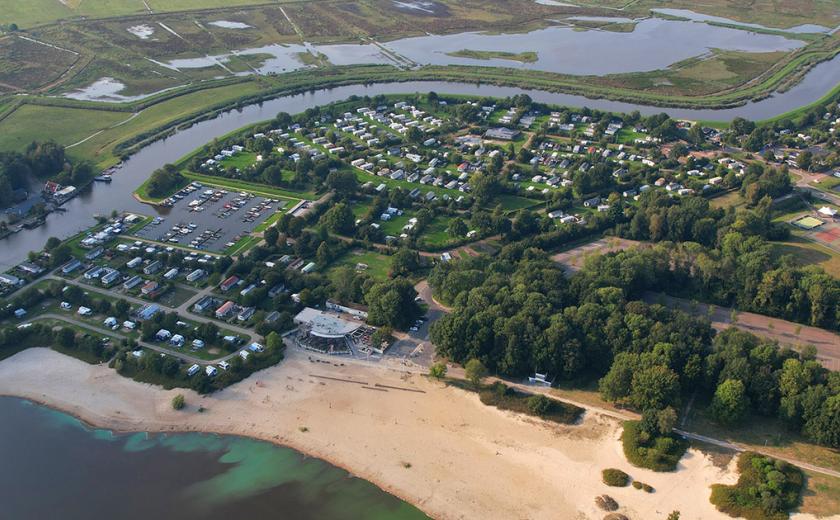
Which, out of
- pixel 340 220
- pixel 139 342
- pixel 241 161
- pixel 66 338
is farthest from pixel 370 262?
pixel 241 161

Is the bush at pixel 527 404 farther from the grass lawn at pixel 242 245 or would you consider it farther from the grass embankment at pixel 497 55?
the grass embankment at pixel 497 55

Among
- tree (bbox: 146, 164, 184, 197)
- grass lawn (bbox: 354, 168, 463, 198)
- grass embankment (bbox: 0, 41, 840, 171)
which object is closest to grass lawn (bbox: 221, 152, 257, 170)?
tree (bbox: 146, 164, 184, 197)

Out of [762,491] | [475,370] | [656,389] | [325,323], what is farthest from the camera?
[325,323]

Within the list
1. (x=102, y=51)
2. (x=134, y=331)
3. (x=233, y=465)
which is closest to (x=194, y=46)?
(x=102, y=51)

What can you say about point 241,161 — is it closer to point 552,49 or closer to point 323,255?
point 323,255

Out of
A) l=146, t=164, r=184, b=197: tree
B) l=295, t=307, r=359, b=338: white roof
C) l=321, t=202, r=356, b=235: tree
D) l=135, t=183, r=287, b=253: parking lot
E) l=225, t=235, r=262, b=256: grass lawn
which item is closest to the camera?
l=295, t=307, r=359, b=338: white roof

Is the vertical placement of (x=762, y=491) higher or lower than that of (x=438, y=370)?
lower

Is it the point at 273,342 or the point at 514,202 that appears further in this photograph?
the point at 514,202

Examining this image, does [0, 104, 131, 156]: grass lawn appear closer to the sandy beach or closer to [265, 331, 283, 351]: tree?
the sandy beach
